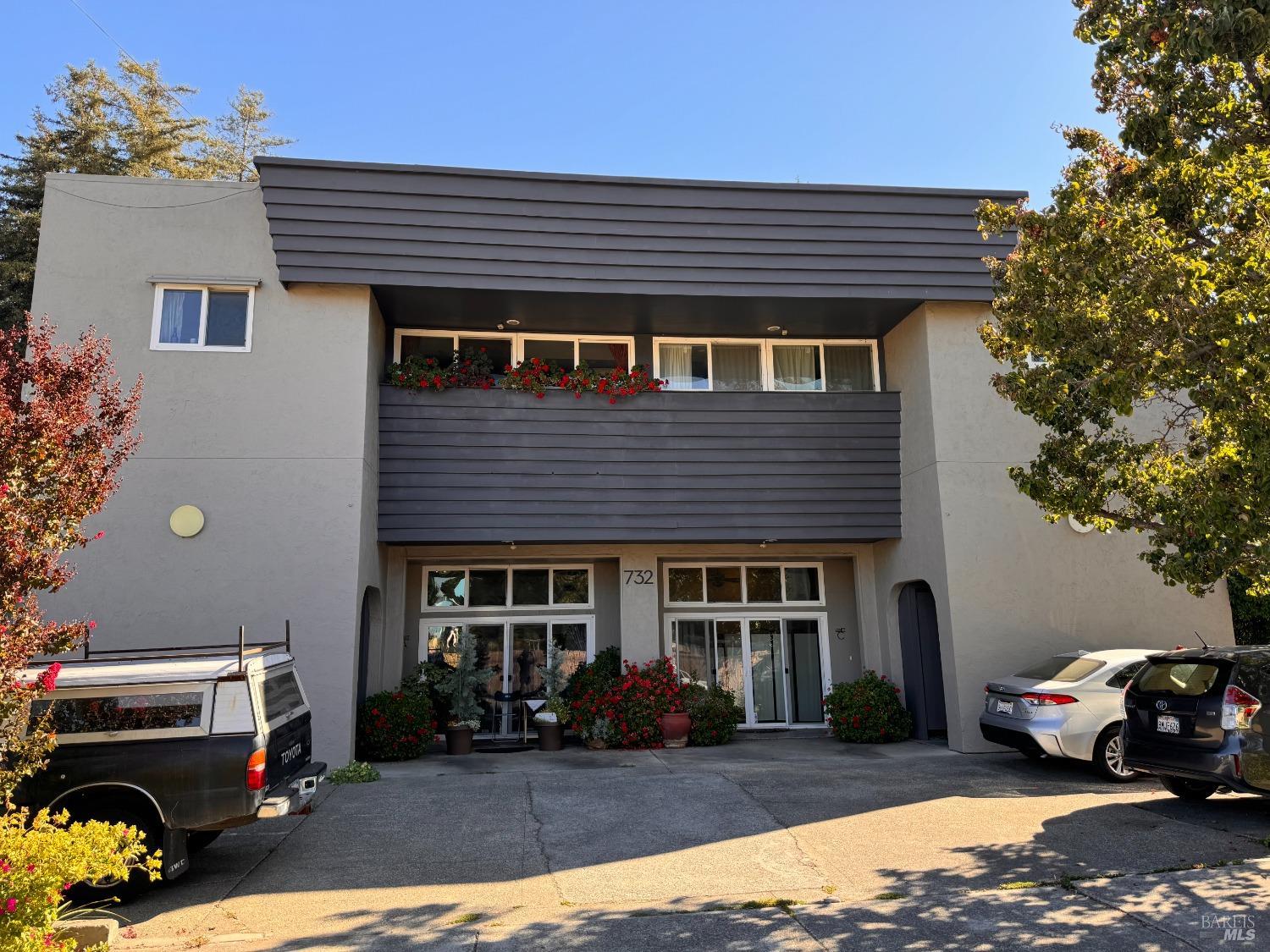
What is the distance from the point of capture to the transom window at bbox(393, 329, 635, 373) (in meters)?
14.4

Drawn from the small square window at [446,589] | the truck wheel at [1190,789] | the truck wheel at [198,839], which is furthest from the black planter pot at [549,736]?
the truck wheel at [1190,789]

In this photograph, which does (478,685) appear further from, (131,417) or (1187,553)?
(1187,553)

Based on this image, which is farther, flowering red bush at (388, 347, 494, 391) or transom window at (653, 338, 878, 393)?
transom window at (653, 338, 878, 393)

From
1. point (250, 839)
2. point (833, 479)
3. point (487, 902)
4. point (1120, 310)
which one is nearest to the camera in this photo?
point (487, 902)

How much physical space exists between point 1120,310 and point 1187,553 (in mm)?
2453

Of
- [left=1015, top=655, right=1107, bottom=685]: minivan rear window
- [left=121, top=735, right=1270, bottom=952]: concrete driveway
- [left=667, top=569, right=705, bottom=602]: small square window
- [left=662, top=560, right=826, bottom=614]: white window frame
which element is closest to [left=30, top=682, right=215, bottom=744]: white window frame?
[left=121, top=735, right=1270, bottom=952]: concrete driveway

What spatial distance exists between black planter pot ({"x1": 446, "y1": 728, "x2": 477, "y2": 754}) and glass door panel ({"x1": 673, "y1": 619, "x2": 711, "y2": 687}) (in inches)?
152

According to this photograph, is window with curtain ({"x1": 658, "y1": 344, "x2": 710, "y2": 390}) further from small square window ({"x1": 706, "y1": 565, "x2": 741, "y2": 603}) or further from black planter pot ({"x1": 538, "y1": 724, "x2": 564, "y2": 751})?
black planter pot ({"x1": 538, "y1": 724, "x2": 564, "y2": 751})

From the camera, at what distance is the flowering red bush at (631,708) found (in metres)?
13.5

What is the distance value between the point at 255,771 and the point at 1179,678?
819cm

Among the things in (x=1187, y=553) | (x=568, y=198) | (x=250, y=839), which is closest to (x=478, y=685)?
(x=250, y=839)

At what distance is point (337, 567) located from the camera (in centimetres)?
1198

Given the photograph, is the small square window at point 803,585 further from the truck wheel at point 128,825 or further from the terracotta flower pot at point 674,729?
the truck wheel at point 128,825

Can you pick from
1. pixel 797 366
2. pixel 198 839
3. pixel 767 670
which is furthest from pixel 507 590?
pixel 198 839
